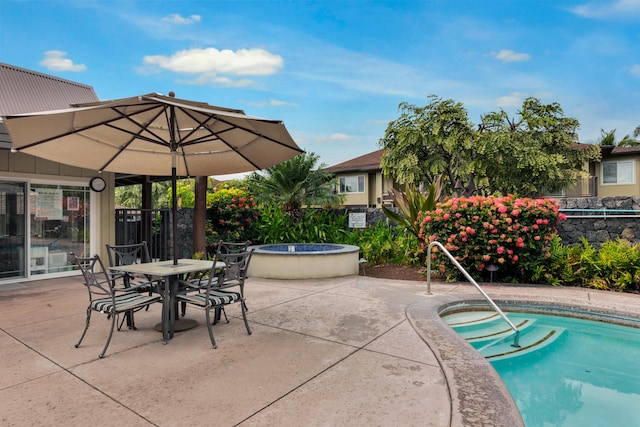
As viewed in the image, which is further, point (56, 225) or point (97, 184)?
point (97, 184)

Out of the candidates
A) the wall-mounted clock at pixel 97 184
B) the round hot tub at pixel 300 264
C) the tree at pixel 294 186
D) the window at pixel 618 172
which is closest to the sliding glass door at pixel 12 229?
the wall-mounted clock at pixel 97 184

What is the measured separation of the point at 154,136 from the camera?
4605mm

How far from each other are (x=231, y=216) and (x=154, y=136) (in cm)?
619

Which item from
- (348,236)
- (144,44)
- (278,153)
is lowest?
(348,236)

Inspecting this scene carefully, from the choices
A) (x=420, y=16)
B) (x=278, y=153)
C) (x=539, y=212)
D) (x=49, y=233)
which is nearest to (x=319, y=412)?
(x=278, y=153)

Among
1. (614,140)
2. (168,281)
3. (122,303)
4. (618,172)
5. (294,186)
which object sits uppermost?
(614,140)

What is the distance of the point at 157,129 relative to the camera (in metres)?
4.80

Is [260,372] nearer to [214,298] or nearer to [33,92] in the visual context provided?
[214,298]

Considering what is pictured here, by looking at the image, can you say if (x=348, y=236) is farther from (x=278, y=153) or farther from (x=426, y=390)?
(x=426, y=390)

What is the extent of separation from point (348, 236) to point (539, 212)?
5.34 metres

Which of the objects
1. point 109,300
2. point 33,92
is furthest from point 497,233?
point 33,92

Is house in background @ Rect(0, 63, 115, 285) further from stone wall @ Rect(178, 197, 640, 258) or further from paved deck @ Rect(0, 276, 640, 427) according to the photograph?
stone wall @ Rect(178, 197, 640, 258)

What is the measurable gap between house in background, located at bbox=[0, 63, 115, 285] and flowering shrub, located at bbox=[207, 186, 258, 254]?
270 cm

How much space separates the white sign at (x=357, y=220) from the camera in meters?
11.0
